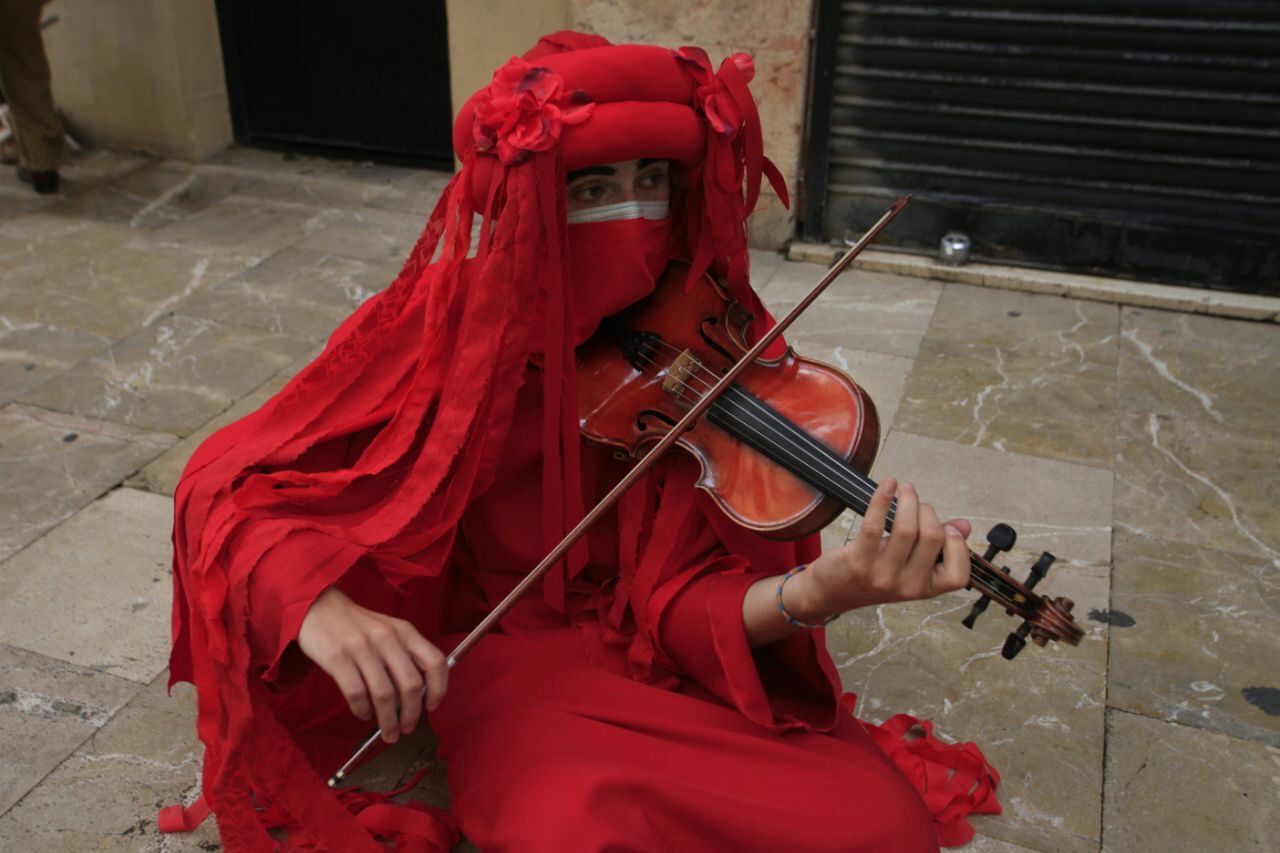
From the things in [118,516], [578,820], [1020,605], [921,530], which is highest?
[921,530]

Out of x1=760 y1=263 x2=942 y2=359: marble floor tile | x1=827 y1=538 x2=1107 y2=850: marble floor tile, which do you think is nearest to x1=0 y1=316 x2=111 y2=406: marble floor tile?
x1=760 y1=263 x2=942 y2=359: marble floor tile

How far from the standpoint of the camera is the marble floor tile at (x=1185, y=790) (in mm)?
1979

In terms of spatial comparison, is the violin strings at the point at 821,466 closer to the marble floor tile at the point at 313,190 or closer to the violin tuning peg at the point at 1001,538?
the violin tuning peg at the point at 1001,538

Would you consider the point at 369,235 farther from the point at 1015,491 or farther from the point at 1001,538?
the point at 1001,538

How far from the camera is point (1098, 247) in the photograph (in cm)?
423

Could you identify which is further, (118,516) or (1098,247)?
(1098,247)

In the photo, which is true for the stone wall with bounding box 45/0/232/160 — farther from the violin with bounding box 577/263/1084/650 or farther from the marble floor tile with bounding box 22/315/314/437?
the violin with bounding box 577/263/1084/650

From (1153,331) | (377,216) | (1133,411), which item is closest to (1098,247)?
(1153,331)

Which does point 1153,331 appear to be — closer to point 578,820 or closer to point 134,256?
point 578,820

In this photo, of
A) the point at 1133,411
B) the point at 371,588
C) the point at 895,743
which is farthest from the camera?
the point at 1133,411

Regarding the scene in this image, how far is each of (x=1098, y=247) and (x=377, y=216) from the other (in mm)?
2996

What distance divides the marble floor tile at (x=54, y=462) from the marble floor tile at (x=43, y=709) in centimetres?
49

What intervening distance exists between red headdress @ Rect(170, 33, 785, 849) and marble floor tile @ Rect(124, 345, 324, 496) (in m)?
1.34

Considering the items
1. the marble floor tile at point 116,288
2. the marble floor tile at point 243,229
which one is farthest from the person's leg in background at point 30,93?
the marble floor tile at point 116,288
